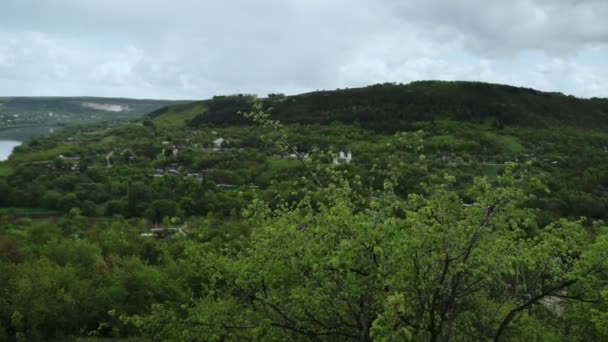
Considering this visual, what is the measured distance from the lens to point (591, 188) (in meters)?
61.9

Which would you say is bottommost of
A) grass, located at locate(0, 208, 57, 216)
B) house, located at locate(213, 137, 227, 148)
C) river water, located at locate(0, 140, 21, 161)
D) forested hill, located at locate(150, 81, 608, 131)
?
river water, located at locate(0, 140, 21, 161)

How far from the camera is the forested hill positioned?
107125 mm

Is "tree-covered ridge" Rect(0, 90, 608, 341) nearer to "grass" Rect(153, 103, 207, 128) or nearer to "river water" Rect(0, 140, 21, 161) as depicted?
"river water" Rect(0, 140, 21, 161)

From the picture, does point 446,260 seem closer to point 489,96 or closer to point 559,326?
point 559,326

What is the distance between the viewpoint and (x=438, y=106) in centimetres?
11250

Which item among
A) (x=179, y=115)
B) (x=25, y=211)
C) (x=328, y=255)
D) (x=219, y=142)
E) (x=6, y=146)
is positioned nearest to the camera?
(x=328, y=255)

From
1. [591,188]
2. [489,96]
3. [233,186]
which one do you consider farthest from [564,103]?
[233,186]

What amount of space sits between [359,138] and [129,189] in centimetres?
4199

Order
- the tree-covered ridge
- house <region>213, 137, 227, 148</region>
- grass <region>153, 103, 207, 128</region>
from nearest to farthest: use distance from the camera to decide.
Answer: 1. the tree-covered ridge
2. house <region>213, 137, 227, 148</region>
3. grass <region>153, 103, 207, 128</region>

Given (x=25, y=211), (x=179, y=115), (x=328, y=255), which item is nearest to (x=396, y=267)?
(x=328, y=255)

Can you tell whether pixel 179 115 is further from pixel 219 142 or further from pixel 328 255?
pixel 328 255

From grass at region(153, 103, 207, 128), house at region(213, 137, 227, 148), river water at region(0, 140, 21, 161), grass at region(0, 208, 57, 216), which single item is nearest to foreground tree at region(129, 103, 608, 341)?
grass at region(0, 208, 57, 216)

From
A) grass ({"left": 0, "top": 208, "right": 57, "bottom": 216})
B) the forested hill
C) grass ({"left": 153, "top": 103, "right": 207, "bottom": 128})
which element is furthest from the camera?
grass ({"left": 153, "top": 103, "right": 207, "bottom": 128})

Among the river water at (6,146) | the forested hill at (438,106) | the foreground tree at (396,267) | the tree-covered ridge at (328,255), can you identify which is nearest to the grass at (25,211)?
the tree-covered ridge at (328,255)
